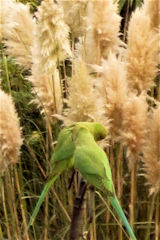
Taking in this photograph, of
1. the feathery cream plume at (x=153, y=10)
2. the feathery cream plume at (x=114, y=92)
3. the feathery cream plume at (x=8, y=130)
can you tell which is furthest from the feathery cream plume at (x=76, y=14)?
the feathery cream plume at (x=8, y=130)

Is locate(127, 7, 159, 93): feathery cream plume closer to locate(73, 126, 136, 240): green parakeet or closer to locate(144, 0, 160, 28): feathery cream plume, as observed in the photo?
locate(144, 0, 160, 28): feathery cream plume

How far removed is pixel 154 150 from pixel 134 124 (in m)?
0.11

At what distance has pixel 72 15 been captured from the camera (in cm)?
204

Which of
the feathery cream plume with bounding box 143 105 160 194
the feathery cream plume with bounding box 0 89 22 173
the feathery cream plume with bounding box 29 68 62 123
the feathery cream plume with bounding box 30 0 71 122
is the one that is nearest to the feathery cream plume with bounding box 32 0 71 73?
the feathery cream plume with bounding box 30 0 71 122

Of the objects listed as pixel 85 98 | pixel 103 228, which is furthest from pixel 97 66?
pixel 103 228

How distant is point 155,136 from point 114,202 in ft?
2.90

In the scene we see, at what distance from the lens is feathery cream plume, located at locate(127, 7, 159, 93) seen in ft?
5.57

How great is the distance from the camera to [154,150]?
1463mm

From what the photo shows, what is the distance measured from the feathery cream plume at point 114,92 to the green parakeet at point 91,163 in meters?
0.91

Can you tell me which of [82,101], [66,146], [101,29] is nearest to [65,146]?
[66,146]

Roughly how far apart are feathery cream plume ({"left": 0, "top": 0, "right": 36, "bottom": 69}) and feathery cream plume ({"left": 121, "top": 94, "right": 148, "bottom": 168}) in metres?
0.73

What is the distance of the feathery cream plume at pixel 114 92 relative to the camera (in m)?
1.52

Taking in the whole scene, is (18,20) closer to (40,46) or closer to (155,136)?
(40,46)

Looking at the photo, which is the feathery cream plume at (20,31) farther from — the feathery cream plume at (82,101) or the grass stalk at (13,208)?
the feathery cream plume at (82,101)
